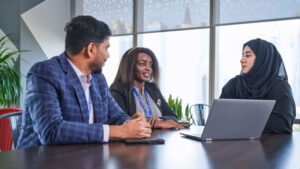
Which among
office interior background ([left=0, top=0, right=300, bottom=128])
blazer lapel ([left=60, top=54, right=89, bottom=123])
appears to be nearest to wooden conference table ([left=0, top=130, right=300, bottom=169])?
blazer lapel ([left=60, top=54, right=89, bottom=123])

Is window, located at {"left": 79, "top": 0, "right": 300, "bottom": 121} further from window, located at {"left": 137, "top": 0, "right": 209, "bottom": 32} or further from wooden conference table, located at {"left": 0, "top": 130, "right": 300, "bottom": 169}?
wooden conference table, located at {"left": 0, "top": 130, "right": 300, "bottom": 169}

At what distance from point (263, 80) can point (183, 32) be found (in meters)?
2.89

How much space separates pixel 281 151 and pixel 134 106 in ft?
5.11

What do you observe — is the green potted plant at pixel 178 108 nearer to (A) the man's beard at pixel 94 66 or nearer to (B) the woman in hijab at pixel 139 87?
(B) the woman in hijab at pixel 139 87

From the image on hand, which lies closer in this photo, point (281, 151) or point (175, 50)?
point (281, 151)

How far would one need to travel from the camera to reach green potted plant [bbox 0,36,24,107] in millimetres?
4777

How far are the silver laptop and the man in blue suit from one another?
0.33 meters

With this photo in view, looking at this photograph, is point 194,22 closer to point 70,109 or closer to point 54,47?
point 54,47

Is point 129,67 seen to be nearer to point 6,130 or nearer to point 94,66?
point 94,66

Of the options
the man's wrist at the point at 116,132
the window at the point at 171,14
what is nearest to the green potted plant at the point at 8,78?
the window at the point at 171,14

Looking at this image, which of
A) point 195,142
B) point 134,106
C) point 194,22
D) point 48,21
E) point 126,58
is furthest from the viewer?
point 48,21

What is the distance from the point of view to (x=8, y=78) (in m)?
4.81

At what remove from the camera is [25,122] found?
1683mm

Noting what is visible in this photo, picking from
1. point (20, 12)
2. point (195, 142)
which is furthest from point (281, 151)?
point (20, 12)
